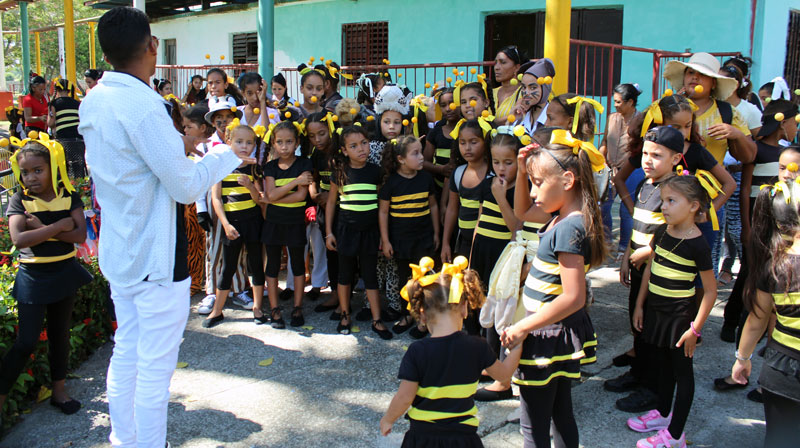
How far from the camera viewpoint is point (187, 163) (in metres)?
2.42

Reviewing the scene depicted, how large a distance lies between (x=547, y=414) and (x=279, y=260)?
2.75 meters

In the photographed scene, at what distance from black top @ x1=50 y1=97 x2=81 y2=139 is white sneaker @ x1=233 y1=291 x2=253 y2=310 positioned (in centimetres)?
538

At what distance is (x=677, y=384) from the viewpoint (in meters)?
2.97

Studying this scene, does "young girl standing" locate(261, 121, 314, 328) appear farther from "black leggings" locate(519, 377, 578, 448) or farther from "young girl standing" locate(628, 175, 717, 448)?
"young girl standing" locate(628, 175, 717, 448)

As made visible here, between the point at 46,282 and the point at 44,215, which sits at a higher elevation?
the point at 44,215

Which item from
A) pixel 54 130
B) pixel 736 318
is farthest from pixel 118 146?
pixel 54 130

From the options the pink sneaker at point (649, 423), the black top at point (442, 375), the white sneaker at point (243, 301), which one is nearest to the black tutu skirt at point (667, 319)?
the pink sneaker at point (649, 423)

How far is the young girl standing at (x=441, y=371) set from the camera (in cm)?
224

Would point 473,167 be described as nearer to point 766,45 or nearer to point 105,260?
point 105,260

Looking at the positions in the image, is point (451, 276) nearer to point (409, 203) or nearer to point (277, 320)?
point (409, 203)

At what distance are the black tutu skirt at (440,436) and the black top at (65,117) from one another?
8.44 metres

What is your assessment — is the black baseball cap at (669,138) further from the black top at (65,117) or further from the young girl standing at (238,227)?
the black top at (65,117)

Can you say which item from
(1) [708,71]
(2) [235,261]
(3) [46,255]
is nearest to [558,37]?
(1) [708,71]

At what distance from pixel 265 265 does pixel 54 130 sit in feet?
21.4
